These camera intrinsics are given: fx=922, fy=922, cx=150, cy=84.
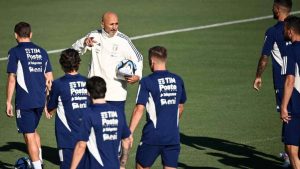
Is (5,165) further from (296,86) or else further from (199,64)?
(199,64)

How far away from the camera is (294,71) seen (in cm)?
1452

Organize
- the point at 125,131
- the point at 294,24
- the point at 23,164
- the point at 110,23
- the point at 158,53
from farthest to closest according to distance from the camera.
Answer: the point at 23,164 < the point at 110,23 < the point at 294,24 < the point at 158,53 < the point at 125,131

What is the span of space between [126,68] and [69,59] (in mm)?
2143

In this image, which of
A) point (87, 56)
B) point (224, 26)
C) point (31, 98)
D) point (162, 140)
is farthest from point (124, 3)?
point (162, 140)

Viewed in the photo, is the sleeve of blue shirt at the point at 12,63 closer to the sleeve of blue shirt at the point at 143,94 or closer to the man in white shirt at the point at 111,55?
the man in white shirt at the point at 111,55

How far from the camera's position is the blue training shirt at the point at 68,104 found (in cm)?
1414

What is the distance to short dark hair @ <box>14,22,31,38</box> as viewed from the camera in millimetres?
15922

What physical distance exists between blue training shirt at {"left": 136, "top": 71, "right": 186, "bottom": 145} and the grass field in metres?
3.26

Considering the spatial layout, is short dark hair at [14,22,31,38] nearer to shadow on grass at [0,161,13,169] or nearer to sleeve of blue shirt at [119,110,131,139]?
shadow on grass at [0,161,13,169]

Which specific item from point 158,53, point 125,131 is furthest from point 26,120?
point 125,131

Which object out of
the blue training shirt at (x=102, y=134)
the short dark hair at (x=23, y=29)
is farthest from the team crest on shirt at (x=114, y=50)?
the blue training shirt at (x=102, y=134)

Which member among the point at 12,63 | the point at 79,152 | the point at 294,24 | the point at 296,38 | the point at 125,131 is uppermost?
the point at 294,24

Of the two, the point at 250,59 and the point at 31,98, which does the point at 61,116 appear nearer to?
the point at 31,98

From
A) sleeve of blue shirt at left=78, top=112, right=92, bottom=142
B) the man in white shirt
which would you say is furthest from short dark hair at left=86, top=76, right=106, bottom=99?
the man in white shirt
